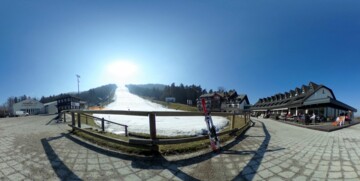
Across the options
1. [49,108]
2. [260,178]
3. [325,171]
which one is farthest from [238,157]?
[49,108]

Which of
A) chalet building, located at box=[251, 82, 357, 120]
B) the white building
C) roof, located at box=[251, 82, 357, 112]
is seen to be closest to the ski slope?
chalet building, located at box=[251, 82, 357, 120]

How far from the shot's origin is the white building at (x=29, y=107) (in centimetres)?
5928

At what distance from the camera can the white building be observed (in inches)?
2334

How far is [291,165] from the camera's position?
396 cm

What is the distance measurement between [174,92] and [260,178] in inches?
3719

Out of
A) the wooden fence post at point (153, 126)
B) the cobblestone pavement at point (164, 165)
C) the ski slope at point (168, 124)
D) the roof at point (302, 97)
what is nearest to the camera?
the cobblestone pavement at point (164, 165)

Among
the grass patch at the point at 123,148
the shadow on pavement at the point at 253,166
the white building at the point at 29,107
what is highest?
the grass patch at the point at 123,148

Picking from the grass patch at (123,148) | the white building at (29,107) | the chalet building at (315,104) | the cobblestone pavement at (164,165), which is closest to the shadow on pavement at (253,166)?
the cobblestone pavement at (164,165)

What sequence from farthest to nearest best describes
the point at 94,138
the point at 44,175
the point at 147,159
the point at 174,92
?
the point at 174,92 < the point at 94,138 < the point at 147,159 < the point at 44,175

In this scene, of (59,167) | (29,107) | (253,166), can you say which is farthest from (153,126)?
(29,107)

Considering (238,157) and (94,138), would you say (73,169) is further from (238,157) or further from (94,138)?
(238,157)

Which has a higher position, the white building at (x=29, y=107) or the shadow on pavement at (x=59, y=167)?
the shadow on pavement at (x=59, y=167)

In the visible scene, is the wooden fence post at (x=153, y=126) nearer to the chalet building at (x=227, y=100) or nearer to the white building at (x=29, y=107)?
the chalet building at (x=227, y=100)

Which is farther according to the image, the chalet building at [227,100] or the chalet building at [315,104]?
the chalet building at [227,100]
